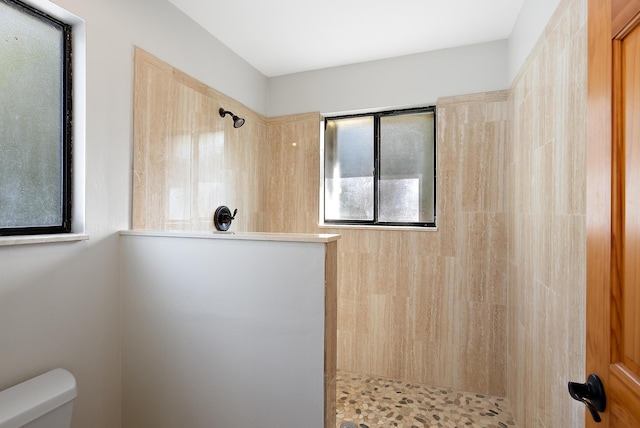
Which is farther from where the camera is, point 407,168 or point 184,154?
point 407,168

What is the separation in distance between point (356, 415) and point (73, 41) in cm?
264

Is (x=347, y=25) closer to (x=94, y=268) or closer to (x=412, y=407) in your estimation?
(x=94, y=268)

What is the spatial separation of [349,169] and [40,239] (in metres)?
2.20

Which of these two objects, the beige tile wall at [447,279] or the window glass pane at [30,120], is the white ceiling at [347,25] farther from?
the window glass pane at [30,120]

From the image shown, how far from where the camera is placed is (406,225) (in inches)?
105

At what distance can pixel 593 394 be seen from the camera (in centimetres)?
72

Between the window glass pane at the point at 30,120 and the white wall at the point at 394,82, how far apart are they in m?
1.78

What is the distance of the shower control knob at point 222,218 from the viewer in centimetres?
235

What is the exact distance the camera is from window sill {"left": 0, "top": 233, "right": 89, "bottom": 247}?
1.21 m

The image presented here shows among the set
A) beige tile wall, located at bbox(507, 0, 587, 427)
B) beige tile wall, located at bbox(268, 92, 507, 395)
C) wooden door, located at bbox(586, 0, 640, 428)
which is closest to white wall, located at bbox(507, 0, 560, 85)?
beige tile wall, located at bbox(507, 0, 587, 427)

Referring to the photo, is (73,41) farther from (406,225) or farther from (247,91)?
(406,225)

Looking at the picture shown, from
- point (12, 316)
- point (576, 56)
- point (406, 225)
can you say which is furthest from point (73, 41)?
point (406, 225)

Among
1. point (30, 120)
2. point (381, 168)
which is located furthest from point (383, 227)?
point (30, 120)

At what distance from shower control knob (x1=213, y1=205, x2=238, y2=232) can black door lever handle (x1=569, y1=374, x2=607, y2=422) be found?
207 centimetres
